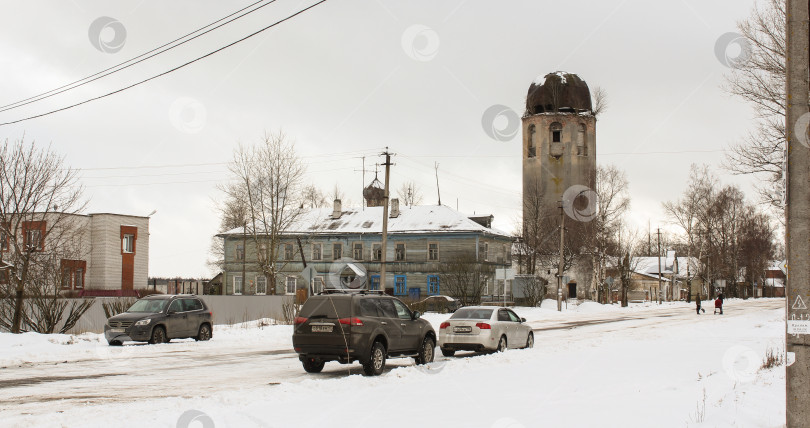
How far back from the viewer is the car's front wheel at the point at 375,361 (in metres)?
15.4

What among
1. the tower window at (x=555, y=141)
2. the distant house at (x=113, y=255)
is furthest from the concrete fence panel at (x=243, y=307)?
the tower window at (x=555, y=141)

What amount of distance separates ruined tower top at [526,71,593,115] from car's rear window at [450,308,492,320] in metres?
59.9

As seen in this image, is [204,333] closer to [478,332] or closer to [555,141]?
[478,332]

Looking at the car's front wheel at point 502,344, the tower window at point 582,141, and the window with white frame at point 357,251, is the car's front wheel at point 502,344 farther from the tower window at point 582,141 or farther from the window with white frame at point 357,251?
the tower window at point 582,141

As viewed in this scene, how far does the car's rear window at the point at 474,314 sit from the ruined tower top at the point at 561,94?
197 feet

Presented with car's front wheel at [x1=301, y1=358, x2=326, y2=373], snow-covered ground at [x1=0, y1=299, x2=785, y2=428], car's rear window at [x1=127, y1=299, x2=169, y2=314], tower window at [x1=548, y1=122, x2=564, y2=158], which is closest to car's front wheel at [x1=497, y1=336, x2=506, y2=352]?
snow-covered ground at [x1=0, y1=299, x2=785, y2=428]

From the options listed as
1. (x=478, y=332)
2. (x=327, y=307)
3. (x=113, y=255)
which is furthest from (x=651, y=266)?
(x=327, y=307)

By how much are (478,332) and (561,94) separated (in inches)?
2432

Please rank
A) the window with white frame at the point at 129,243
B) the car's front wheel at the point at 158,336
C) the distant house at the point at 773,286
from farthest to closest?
the distant house at the point at 773,286
the window with white frame at the point at 129,243
the car's front wheel at the point at 158,336

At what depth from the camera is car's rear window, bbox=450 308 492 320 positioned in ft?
67.1

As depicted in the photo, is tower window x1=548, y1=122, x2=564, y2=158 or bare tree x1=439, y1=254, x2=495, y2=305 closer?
bare tree x1=439, y1=254, x2=495, y2=305

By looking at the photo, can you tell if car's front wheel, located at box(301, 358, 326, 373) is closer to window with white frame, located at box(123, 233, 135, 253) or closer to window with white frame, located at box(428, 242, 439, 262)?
window with white frame, located at box(428, 242, 439, 262)

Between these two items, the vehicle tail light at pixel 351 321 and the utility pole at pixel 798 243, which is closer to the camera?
the utility pole at pixel 798 243

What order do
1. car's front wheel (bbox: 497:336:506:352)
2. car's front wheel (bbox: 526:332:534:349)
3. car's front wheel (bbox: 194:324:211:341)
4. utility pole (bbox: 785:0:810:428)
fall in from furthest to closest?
car's front wheel (bbox: 194:324:211:341) < car's front wheel (bbox: 526:332:534:349) < car's front wheel (bbox: 497:336:506:352) < utility pole (bbox: 785:0:810:428)
